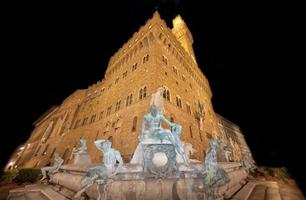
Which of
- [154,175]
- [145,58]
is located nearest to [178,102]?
[145,58]

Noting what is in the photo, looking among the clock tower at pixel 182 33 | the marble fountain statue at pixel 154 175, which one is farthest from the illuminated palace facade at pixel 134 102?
the clock tower at pixel 182 33

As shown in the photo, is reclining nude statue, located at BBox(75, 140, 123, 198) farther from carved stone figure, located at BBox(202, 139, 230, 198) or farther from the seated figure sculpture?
carved stone figure, located at BBox(202, 139, 230, 198)

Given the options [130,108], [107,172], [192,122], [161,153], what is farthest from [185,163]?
[192,122]

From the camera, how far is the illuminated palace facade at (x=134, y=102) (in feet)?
46.3

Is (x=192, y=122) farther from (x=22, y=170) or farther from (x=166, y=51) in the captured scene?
(x=22, y=170)

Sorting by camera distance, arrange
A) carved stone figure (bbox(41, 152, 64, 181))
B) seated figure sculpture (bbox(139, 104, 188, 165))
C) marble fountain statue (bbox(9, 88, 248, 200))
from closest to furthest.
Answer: marble fountain statue (bbox(9, 88, 248, 200)), seated figure sculpture (bbox(139, 104, 188, 165)), carved stone figure (bbox(41, 152, 64, 181))

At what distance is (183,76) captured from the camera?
20297 mm

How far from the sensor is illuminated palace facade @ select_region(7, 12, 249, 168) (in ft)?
46.3

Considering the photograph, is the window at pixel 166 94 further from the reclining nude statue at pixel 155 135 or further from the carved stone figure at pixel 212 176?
the carved stone figure at pixel 212 176

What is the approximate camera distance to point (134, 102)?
14.7 m

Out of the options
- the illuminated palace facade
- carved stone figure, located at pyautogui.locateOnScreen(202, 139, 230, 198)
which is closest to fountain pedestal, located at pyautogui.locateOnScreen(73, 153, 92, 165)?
the illuminated palace facade

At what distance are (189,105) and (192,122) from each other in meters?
2.22

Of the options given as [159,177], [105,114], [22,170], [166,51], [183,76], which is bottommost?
[159,177]

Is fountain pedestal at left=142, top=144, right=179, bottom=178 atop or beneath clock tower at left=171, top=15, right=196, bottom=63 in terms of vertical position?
beneath
